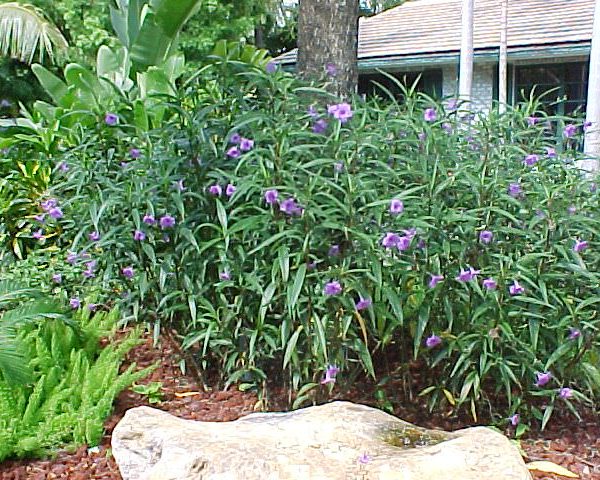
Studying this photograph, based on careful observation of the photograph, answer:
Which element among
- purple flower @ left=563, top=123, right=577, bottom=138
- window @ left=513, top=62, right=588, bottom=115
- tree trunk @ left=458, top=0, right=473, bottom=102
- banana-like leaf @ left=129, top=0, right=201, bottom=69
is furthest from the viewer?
window @ left=513, top=62, right=588, bottom=115

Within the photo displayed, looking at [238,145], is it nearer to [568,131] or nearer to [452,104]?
[452,104]

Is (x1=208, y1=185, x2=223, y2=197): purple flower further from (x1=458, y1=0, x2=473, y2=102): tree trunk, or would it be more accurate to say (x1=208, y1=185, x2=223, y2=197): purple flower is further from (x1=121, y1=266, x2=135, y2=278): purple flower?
(x1=458, y1=0, x2=473, y2=102): tree trunk

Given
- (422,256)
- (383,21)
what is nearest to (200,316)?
(422,256)

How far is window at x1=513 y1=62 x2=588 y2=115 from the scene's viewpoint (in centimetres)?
1357

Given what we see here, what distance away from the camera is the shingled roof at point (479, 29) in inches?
524

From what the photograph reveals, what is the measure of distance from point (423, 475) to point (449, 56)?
12507 mm

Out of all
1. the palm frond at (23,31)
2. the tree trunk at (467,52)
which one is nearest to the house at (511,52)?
the tree trunk at (467,52)

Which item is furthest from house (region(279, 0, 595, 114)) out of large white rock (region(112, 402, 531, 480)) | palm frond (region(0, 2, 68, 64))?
large white rock (region(112, 402, 531, 480))

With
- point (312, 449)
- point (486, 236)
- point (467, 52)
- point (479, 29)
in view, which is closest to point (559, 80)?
point (479, 29)

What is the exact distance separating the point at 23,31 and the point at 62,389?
13220mm

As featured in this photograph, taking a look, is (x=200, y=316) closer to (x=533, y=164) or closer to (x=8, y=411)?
(x=8, y=411)

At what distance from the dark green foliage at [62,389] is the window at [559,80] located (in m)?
11.0

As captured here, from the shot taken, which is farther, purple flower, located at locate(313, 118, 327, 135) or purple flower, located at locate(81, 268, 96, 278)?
purple flower, located at locate(81, 268, 96, 278)

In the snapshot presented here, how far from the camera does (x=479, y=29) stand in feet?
49.3
